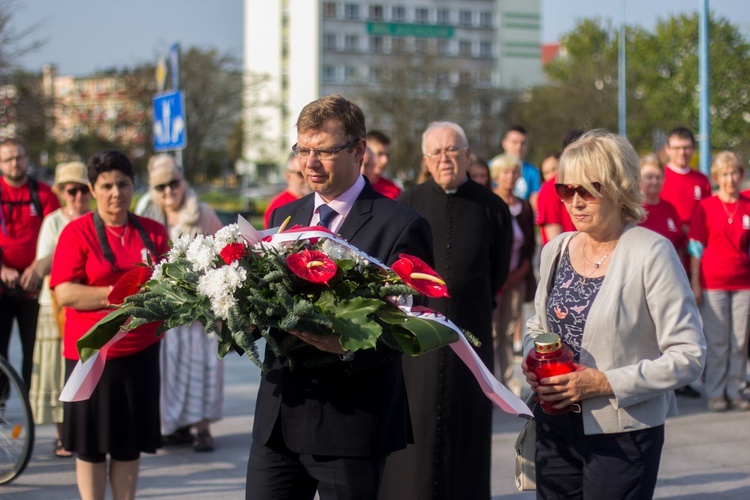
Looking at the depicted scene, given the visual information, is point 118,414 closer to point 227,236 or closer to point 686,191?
point 227,236

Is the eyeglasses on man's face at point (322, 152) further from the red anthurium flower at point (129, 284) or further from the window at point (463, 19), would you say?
the window at point (463, 19)

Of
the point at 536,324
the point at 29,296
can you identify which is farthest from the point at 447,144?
the point at 29,296

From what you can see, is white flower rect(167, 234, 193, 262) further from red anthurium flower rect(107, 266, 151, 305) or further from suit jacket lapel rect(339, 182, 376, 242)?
suit jacket lapel rect(339, 182, 376, 242)

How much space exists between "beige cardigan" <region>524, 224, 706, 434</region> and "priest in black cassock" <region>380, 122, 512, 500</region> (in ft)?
5.95

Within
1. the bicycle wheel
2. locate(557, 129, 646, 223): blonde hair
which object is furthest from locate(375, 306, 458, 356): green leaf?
the bicycle wheel

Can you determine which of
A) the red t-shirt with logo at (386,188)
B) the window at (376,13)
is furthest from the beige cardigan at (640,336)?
the window at (376,13)

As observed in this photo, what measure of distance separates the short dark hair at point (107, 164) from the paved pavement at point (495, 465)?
7.24 feet

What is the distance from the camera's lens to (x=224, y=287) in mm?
3076

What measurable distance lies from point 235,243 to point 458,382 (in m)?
2.48

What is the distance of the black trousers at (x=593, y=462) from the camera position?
3521 millimetres

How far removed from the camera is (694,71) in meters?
24.2

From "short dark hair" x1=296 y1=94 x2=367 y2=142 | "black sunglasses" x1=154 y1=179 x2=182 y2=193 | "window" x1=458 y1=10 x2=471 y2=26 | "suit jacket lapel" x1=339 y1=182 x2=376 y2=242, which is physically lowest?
"suit jacket lapel" x1=339 y1=182 x2=376 y2=242

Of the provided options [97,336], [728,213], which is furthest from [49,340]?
[728,213]

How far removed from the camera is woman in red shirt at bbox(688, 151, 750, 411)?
874cm
